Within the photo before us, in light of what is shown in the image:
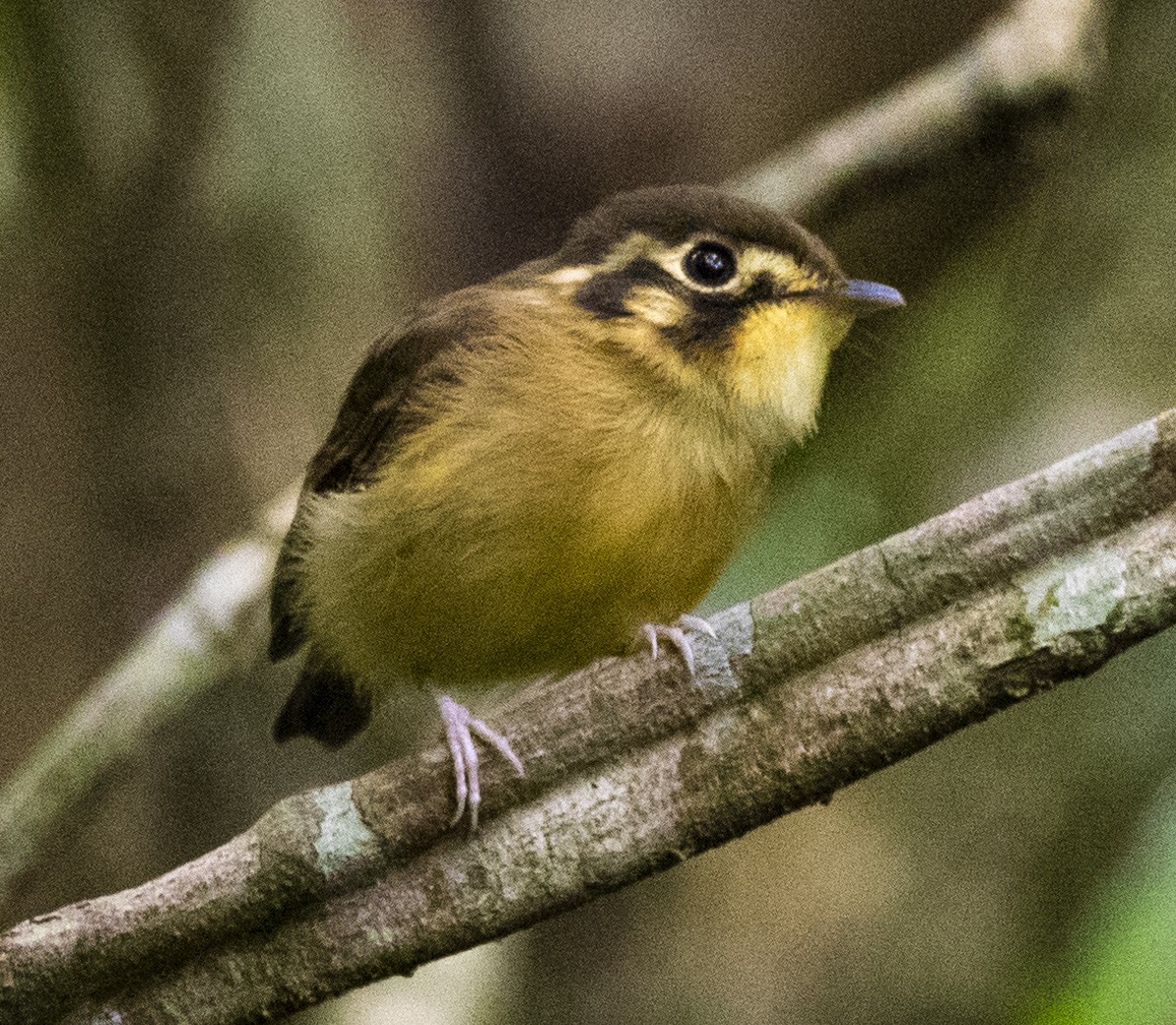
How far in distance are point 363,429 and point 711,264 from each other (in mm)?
473

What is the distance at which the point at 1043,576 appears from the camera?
998 millimetres

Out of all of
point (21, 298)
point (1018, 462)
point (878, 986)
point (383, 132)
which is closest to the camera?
point (1018, 462)

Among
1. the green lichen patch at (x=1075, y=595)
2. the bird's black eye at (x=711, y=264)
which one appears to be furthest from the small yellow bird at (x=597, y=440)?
the green lichen patch at (x=1075, y=595)

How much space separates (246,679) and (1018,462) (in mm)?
988

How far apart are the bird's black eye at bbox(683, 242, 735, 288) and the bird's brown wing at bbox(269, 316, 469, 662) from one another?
289 mm

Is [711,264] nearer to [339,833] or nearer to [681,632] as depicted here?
[681,632]

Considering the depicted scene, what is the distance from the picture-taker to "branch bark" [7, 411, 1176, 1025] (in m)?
0.99

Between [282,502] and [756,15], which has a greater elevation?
[756,15]

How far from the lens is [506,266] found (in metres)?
1.84

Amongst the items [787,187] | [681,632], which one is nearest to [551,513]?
[681,632]

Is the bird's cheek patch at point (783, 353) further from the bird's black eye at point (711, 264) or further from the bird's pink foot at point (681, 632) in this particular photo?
the bird's pink foot at point (681, 632)

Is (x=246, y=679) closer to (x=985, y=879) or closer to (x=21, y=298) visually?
(x=21, y=298)

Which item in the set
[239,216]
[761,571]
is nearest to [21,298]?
[239,216]

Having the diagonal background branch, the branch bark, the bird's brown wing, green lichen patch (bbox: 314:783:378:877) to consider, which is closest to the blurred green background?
the diagonal background branch
